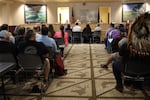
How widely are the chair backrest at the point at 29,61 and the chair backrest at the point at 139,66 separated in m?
1.48

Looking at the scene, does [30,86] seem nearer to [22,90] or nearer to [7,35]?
[22,90]

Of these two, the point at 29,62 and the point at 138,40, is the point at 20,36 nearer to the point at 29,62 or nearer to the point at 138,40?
the point at 29,62

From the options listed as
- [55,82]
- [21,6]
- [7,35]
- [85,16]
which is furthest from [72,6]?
[55,82]

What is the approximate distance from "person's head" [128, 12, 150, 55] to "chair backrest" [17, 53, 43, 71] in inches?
60.8

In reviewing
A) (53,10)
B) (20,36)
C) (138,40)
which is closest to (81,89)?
(138,40)

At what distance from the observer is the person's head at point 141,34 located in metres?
3.81

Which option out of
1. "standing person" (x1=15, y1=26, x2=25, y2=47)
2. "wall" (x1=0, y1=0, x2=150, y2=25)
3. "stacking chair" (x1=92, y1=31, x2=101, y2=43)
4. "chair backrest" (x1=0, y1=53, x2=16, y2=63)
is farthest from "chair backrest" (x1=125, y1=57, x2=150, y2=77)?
"wall" (x1=0, y1=0, x2=150, y2=25)

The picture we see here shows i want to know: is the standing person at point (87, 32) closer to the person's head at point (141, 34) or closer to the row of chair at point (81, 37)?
the row of chair at point (81, 37)

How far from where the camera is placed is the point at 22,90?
14.5 feet

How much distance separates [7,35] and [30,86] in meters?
1.86

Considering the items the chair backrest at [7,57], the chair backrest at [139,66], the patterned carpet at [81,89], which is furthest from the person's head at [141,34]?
the chair backrest at [7,57]

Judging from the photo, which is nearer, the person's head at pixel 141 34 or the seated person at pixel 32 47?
the person's head at pixel 141 34

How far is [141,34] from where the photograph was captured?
12.6 ft

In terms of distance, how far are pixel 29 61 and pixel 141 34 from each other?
190 cm
